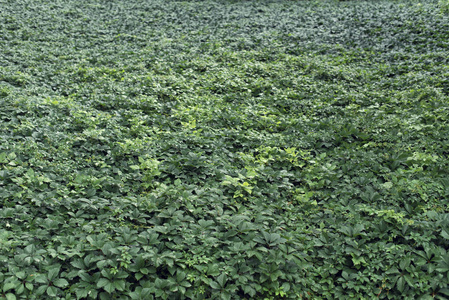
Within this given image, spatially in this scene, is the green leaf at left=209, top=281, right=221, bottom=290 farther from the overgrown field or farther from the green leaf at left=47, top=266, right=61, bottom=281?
the green leaf at left=47, top=266, right=61, bottom=281

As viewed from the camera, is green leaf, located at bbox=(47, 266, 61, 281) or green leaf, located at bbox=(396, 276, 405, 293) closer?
green leaf, located at bbox=(47, 266, 61, 281)

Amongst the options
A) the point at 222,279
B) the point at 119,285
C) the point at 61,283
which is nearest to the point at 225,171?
the point at 222,279

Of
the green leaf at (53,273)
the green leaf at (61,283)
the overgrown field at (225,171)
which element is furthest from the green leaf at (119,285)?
the green leaf at (53,273)

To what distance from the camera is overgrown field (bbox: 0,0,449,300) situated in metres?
2.96

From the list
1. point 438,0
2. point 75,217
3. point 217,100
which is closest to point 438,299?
point 75,217

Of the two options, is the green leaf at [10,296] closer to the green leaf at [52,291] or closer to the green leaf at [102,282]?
the green leaf at [52,291]

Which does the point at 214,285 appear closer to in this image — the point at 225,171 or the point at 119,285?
the point at 119,285

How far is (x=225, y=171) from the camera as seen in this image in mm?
4270

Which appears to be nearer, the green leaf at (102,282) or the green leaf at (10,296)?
the green leaf at (10,296)

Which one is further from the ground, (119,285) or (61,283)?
(119,285)

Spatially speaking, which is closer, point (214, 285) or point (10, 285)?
point (10, 285)

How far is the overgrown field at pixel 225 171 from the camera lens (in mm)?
2965

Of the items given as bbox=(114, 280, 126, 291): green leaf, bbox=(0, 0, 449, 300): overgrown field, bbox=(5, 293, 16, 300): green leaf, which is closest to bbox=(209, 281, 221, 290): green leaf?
bbox=(0, 0, 449, 300): overgrown field

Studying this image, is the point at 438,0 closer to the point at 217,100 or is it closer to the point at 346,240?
the point at 217,100
